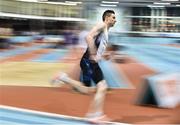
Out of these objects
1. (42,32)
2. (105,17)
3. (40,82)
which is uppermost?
(105,17)

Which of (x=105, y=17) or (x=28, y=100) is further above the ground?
(x=105, y=17)

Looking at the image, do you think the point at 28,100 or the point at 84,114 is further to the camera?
the point at 28,100

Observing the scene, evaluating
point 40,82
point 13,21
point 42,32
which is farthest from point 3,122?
point 13,21

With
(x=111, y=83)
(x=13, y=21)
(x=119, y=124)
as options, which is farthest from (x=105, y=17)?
(x=13, y=21)

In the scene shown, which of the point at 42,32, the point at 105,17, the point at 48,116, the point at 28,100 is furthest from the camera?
the point at 42,32

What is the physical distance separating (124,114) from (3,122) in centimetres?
181

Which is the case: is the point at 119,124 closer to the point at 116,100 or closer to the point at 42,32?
the point at 116,100

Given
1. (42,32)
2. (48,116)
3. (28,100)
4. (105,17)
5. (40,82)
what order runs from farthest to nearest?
1. (42,32)
2. (40,82)
3. (28,100)
4. (48,116)
5. (105,17)

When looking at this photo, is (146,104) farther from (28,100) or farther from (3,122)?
(3,122)

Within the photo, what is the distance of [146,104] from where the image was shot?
26.5ft


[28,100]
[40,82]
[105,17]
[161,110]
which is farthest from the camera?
[40,82]

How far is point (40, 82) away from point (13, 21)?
3800 cm

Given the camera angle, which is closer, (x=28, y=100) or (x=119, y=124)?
(x=119, y=124)

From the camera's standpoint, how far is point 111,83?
1148 cm
